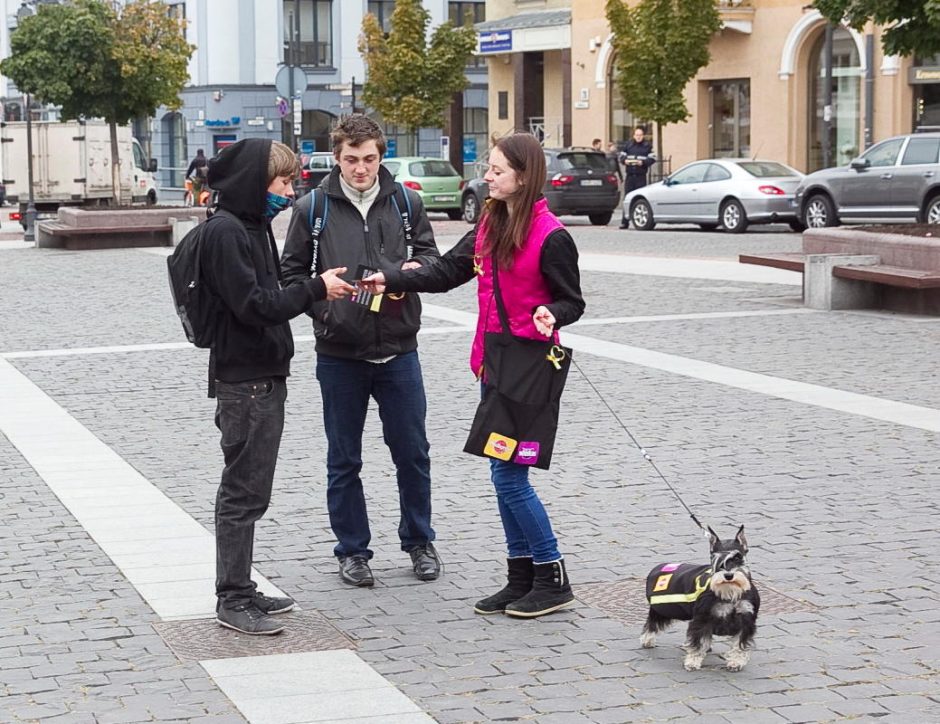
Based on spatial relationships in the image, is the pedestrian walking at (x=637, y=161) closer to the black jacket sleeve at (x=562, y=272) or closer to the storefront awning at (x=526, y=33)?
the storefront awning at (x=526, y=33)

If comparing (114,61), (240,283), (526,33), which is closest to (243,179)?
(240,283)

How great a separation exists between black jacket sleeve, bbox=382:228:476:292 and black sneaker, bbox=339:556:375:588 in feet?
3.57

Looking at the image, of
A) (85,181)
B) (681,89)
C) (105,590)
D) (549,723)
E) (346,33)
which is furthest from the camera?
(346,33)

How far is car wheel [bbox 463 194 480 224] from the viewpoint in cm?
3591

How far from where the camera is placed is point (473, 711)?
5.02m

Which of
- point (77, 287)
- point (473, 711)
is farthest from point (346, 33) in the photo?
point (473, 711)

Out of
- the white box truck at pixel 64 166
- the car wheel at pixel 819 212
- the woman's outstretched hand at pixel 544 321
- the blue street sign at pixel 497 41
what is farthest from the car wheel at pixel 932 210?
the blue street sign at pixel 497 41

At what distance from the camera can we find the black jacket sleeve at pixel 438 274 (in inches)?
245

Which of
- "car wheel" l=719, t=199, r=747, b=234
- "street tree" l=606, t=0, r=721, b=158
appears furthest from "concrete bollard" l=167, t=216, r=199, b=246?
"street tree" l=606, t=0, r=721, b=158

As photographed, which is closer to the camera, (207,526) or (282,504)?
(207,526)

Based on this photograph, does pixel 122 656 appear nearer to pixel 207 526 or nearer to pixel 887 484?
pixel 207 526

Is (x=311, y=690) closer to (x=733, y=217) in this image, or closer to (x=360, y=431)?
(x=360, y=431)

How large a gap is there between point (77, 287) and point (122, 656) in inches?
606

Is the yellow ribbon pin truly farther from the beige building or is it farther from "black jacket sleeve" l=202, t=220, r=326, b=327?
the beige building
